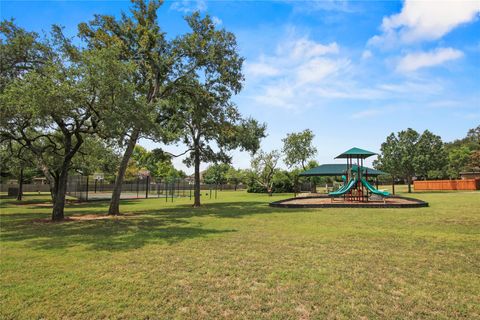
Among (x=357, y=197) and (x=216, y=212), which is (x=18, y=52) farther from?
(x=357, y=197)

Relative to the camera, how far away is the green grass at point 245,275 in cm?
364

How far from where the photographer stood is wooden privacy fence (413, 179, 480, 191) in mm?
40119

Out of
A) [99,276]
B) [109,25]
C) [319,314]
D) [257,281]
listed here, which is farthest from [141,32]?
[319,314]

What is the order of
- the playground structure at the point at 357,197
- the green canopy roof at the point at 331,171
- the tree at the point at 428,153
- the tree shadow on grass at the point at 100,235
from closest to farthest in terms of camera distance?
the tree shadow on grass at the point at 100,235 → the playground structure at the point at 357,197 → the green canopy roof at the point at 331,171 → the tree at the point at 428,153

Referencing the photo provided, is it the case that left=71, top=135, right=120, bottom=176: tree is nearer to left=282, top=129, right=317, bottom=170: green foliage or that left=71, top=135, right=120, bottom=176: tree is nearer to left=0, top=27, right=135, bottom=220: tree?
left=0, top=27, right=135, bottom=220: tree

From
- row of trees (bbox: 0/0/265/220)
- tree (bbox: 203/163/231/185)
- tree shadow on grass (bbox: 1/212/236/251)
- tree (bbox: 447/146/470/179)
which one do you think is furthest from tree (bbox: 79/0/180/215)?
tree (bbox: 203/163/231/185)

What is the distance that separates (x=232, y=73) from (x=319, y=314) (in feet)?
50.1

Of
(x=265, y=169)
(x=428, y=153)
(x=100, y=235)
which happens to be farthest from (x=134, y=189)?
(x=428, y=153)

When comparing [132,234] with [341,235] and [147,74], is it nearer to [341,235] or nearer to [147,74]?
[341,235]

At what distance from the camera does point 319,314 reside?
11.5ft

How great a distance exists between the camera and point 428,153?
36.0 m

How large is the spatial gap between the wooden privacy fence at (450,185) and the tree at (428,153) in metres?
6.26

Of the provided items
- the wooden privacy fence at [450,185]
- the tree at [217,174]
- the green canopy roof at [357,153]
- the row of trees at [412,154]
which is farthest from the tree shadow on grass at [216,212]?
the tree at [217,174]

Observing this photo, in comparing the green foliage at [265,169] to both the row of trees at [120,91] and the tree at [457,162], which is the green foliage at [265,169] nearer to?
the row of trees at [120,91]
